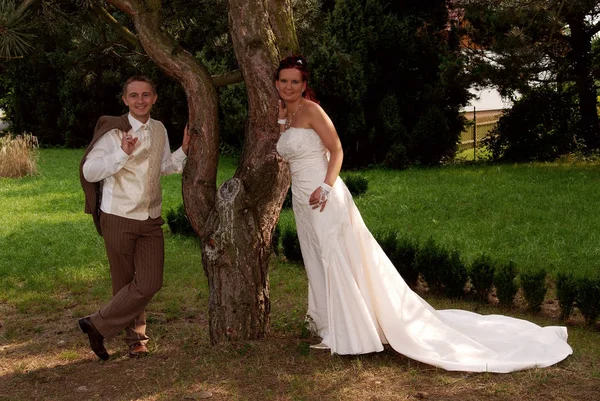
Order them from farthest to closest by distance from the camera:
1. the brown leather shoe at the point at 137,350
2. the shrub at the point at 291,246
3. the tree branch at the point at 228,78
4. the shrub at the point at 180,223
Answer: the shrub at the point at 180,223 < the shrub at the point at 291,246 < the tree branch at the point at 228,78 < the brown leather shoe at the point at 137,350

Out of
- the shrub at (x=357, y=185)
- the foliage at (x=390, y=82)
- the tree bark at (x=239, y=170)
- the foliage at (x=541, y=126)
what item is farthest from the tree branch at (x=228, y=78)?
the foliage at (x=541, y=126)

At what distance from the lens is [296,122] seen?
4.98 meters

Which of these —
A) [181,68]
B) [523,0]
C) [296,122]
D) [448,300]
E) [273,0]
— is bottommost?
[448,300]

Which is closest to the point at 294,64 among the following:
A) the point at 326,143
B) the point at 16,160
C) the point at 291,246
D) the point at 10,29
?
the point at 326,143

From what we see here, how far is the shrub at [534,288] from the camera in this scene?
6.43 metres

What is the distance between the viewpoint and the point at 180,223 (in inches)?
405

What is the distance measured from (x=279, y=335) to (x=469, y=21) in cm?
1154

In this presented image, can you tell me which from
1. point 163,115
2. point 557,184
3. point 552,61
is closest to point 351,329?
point 557,184

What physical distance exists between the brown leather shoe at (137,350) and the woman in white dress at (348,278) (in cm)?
132

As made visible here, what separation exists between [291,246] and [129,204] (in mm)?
3877

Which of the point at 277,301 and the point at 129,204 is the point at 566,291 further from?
the point at 129,204

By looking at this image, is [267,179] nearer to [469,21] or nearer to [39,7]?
[39,7]

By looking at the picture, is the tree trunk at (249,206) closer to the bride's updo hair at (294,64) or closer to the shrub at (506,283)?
the bride's updo hair at (294,64)

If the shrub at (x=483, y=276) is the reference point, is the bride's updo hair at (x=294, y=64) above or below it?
above
